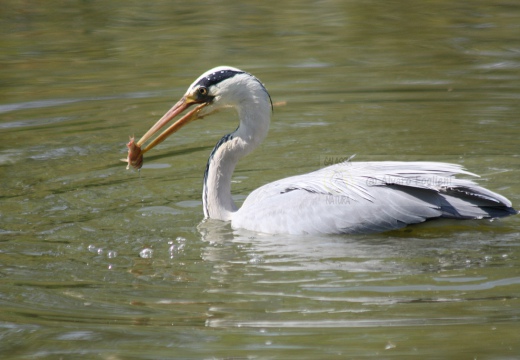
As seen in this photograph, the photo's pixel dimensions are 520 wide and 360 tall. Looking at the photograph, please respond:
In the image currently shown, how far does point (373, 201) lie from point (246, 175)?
224 cm

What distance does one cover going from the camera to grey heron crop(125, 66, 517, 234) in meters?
6.93

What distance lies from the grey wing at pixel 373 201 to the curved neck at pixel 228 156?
47 centimetres

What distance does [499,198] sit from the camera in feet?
22.5

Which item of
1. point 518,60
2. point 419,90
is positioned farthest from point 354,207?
point 518,60

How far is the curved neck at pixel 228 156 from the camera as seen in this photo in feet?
25.5

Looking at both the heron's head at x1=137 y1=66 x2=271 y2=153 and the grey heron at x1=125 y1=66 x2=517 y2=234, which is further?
the heron's head at x1=137 y1=66 x2=271 y2=153

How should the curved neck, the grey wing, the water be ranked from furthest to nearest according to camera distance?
the curved neck → the grey wing → the water

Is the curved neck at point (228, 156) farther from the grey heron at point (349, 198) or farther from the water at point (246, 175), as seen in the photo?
the water at point (246, 175)

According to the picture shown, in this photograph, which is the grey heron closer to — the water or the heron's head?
the heron's head

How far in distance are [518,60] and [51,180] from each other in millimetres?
6592

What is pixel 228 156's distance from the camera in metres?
7.90

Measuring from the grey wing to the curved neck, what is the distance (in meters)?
0.47

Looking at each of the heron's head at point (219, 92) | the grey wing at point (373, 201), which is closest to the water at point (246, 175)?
the grey wing at point (373, 201)

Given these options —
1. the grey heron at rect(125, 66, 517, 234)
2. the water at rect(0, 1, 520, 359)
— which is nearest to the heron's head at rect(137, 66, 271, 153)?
the grey heron at rect(125, 66, 517, 234)
